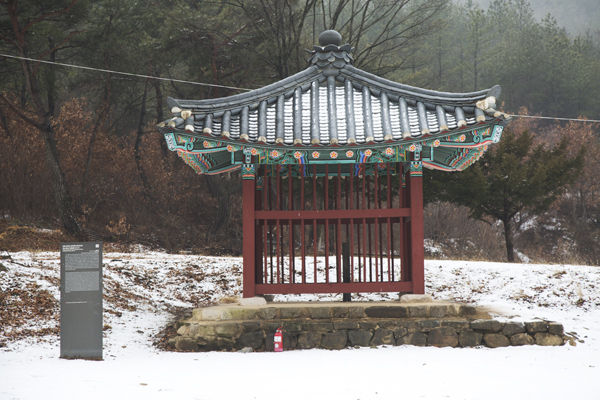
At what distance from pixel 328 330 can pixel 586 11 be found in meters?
60.2

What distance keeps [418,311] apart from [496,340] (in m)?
1.17

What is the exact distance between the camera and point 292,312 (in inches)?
322

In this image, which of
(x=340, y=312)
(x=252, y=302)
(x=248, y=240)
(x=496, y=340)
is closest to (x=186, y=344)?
(x=252, y=302)

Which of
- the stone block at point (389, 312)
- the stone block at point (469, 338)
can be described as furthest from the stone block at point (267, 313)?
the stone block at point (469, 338)

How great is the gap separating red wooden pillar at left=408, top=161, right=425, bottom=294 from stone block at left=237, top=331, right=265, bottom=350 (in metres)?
2.46

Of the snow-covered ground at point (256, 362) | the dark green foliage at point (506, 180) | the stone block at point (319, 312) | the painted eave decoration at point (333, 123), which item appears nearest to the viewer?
the snow-covered ground at point (256, 362)

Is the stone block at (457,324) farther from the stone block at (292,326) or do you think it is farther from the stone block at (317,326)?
the stone block at (292,326)

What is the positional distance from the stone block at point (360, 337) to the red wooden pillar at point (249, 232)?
1619 mm

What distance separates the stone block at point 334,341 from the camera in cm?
799

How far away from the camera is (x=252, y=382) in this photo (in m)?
6.16

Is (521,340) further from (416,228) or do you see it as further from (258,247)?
(258,247)

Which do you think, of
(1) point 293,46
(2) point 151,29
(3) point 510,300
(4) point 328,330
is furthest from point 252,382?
(2) point 151,29

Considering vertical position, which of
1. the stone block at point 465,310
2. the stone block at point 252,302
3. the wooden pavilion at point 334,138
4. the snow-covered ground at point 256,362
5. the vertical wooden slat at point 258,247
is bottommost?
the snow-covered ground at point 256,362

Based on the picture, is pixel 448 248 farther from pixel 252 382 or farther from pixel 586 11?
pixel 586 11
